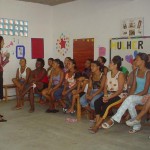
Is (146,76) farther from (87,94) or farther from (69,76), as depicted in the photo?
(69,76)

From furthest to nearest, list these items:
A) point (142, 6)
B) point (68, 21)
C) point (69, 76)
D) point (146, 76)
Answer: point (68, 21)
point (142, 6)
point (69, 76)
point (146, 76)

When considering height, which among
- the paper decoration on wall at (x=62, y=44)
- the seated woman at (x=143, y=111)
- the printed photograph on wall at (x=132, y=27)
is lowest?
the seated woman at (x=143, y=111)

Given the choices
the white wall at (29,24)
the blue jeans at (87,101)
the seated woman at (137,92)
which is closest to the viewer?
the seated woman at (137,92)

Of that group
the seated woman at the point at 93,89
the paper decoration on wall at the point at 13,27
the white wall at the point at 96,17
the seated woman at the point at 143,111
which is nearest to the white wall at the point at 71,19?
the white wall at the point at 96,17

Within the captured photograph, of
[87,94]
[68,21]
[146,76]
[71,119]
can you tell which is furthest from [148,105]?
[68,21]

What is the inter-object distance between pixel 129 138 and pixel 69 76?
2127 millimetres

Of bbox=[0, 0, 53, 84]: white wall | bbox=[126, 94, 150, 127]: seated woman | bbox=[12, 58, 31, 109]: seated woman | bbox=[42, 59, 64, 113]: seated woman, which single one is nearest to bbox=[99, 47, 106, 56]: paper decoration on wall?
bbox=[42, 59, 64, 113]: seated woman

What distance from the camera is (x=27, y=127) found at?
4609 millimetres

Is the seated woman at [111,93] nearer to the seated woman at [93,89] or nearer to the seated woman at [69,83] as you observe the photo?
the seated woman at [93,89]

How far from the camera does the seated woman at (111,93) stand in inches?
174

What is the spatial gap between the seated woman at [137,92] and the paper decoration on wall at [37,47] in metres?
4.09

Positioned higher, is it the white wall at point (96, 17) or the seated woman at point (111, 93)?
the white wall at point (96, 17)

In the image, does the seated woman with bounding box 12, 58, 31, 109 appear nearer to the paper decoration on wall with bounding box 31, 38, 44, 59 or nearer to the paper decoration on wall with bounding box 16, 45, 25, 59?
the paper decoration on wall with bounding box 16, 45, 25, 59

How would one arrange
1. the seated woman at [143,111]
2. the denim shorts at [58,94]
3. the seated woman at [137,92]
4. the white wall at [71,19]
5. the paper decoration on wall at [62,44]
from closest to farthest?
the seated woman at [143,111], the seated woman at [137,92], the denim shorts at [58,94], the white wall at [71,19], the paper decoration on wall at [62,44]
